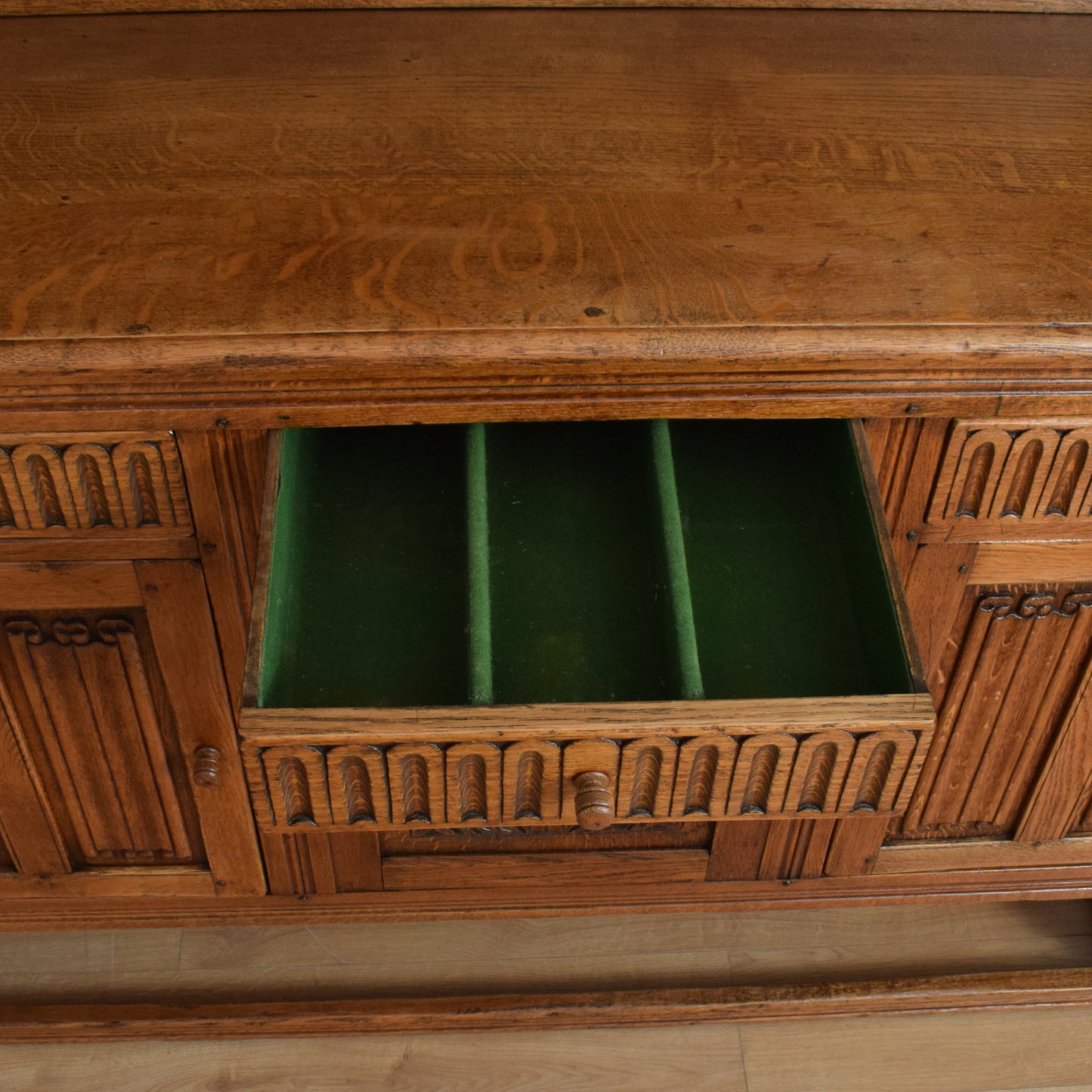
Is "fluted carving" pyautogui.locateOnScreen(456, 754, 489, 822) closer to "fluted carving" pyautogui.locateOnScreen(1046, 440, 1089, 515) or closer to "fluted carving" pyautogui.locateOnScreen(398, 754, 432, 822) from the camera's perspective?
"fluted carving" pyautogui.locateOnScreen(398, 754, 432, 822)

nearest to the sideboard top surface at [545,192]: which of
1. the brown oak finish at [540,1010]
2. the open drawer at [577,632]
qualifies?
the open drawer at [577,632]

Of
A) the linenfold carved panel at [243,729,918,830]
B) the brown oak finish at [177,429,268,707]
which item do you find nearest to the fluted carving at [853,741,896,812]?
the linenfold carved panel at [243,729,918,830]

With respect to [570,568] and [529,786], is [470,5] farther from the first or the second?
[529,786]

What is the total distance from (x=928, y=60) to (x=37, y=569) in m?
0.91

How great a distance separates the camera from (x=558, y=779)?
83 centimetres

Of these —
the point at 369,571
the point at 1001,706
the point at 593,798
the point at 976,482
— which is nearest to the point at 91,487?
the point at 369,571

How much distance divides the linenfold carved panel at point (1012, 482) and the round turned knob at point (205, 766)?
64 centimetres

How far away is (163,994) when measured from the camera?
1.35 m

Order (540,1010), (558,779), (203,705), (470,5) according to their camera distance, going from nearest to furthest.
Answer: (558,779), (203,705), (470,5), (540,1010)

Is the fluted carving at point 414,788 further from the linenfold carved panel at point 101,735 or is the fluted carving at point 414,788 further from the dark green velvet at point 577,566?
the linenfold carved panel at point 101,735

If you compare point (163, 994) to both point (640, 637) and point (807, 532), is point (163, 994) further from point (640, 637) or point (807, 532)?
point (807, 532)

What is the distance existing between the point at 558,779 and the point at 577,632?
6.0 inches

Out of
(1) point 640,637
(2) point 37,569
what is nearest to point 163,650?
(2) point 37,569

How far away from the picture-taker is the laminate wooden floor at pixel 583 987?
4.25 ft
